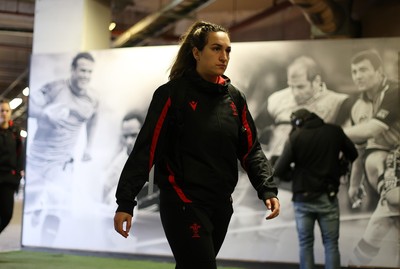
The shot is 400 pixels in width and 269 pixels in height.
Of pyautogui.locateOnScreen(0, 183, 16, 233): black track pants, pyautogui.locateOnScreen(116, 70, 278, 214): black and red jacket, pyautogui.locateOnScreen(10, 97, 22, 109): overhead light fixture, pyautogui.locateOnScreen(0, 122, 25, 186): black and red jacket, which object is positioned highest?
pyautogui.locateOnScreen(10, 97, 22, 109): overhead light fixture

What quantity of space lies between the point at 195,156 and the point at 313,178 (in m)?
2.78

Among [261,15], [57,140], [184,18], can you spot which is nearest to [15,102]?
[261,15]

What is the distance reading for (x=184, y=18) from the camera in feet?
32.5

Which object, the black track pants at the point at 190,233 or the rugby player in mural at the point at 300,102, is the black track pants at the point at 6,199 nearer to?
the rugby player in mural at the point at 300,102

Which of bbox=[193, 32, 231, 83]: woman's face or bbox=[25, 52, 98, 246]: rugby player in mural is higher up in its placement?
bbox=[193, 32, 231, 83]: woman's face

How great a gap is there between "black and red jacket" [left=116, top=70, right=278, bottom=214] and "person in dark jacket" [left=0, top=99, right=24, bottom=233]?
3774 mm

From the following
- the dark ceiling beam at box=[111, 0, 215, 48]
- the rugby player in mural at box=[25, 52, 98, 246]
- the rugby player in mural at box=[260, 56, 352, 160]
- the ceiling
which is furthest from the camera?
the ceiling

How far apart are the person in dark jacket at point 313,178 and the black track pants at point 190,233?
2752 mm

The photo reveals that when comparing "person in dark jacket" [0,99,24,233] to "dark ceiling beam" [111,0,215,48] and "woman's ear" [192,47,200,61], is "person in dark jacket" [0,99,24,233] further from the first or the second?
"woman's ear" [192,47,200,61]

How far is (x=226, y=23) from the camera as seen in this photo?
12.5 meters

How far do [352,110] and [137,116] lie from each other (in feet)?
6.95

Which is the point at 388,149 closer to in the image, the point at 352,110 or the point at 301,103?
the point at 352,110

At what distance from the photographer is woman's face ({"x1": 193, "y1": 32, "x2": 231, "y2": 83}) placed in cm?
246

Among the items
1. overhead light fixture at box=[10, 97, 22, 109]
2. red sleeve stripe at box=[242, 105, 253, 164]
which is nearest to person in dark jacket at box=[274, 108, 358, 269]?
red sleeve stripe at box=[242, 105, 253, 164]
